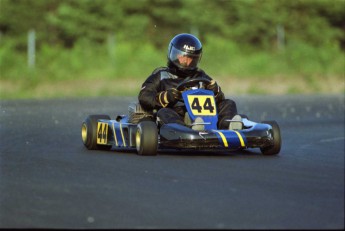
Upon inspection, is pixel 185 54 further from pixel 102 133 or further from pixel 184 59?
pixel 102 133

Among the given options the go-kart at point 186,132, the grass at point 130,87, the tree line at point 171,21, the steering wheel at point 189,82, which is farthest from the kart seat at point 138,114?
the tree line at point 171,21

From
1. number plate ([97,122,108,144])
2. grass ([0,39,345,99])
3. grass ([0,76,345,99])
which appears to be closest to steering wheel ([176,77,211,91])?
number plate ([97,122,108,144])

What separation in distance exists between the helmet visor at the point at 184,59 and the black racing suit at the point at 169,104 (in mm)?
101

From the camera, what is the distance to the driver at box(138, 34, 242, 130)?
1132 centimetres

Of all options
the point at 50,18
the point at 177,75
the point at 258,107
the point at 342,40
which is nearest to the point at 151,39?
the point at 50,18

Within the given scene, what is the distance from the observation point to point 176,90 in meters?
11.5

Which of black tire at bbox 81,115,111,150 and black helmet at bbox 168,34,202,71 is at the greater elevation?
black helmet at bbox 168,34,202,71

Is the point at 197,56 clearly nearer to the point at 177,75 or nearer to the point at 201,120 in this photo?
the point at 177,75

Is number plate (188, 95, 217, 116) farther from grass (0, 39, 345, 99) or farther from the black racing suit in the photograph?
grass (0, 39, 345, 99)

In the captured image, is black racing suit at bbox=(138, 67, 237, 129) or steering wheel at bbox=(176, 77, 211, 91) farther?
steering wheel at bbox=(176, 77, 211, 91)

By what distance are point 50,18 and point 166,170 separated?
37.8 metres

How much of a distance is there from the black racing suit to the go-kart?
0.13 metres

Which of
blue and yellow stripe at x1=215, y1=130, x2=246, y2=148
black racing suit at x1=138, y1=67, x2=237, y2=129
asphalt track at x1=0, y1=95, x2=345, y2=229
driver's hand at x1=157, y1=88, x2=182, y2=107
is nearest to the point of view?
asphalt track at x1=0, y1=95, x2=345, y2=229

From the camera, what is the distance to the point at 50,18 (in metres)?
46.4
